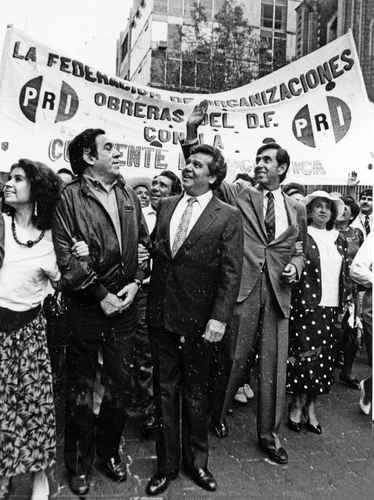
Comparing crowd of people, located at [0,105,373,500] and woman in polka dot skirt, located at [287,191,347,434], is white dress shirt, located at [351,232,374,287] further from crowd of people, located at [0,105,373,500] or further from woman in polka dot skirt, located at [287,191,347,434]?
crowd of people, located at [0,105,373,500]

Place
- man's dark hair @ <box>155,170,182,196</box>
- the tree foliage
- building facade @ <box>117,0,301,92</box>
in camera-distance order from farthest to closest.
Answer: building facade @ <box>117,0,301,92</box>, the tree foliage, man's dark hair @ <box>155,170,182,196</box>

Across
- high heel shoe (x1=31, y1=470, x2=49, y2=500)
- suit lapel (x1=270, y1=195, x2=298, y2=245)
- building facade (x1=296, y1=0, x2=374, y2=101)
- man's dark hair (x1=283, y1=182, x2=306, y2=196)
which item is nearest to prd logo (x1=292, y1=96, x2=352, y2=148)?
man's dark hair (x1=283, y1=182, x2=306, y2=196)

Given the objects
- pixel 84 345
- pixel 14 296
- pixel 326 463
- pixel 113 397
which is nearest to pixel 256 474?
pixel 326 463

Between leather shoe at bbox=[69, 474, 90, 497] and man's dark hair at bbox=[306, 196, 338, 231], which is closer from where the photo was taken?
leather shoe at bbox=[69, 474, 90, 497]

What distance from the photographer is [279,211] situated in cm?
370

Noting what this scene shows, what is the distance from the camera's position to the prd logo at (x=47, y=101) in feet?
15.9

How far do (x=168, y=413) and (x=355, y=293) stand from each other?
3.37m

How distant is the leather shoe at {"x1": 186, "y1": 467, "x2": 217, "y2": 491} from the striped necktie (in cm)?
128

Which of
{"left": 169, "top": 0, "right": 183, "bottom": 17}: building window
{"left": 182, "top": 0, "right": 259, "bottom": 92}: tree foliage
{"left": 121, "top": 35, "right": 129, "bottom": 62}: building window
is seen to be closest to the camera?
{"left": 182, "top": 0, "right": 259, "bottom": 92}: tree foliage

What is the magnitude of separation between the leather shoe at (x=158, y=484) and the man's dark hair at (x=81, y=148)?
5.93ft

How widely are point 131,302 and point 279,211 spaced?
1.32 meters

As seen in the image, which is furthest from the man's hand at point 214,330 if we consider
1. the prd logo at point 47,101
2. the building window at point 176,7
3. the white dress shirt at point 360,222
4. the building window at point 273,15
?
the building window at point 273,15

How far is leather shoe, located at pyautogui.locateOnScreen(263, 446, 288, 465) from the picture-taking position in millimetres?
3383

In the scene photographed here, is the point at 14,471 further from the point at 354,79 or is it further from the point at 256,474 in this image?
the point at 354,79
